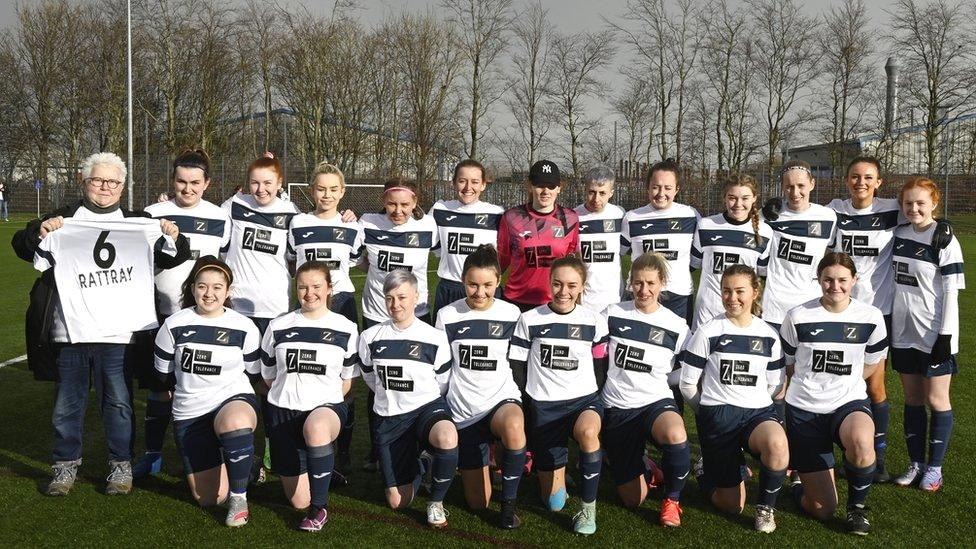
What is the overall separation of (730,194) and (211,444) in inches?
126

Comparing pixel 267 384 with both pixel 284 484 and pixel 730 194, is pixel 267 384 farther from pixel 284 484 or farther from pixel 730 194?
pixel 730 194

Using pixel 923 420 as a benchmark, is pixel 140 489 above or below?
below

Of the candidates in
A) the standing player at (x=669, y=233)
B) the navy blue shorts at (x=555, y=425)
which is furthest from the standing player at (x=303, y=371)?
the standing player at (x=669, y=233)

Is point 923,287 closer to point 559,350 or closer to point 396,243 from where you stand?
point 559,350

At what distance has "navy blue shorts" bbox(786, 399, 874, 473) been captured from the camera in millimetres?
3705

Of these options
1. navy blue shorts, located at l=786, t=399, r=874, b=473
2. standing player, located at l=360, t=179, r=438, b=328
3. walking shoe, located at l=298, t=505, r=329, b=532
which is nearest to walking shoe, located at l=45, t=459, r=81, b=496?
walking shoe, located at l=298, t=505, r=329, b=532

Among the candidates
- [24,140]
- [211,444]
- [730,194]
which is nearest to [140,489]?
[211,444]

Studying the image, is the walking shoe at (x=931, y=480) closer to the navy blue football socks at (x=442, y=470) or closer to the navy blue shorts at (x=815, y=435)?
the navy blue shorts at (x=815, y=435)

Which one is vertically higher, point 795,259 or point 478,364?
point 795,259

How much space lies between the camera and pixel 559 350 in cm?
384

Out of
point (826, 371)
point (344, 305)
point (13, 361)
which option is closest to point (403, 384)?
point (344, 305)

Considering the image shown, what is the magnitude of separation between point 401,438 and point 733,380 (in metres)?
1.69

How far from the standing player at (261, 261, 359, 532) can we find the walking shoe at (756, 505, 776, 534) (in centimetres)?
207

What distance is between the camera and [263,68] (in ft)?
101
